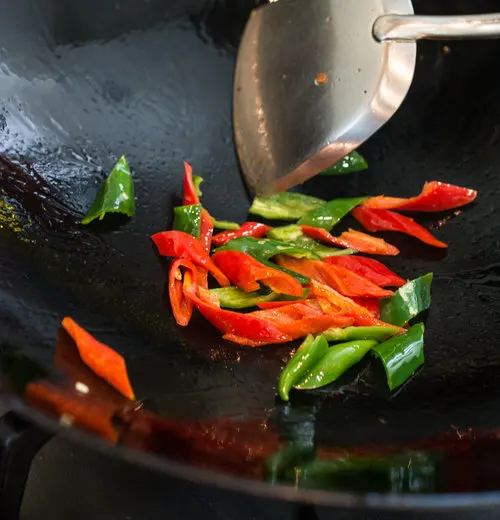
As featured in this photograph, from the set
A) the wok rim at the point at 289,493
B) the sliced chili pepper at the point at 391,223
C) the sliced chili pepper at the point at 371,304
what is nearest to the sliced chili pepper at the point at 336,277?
the sliced chili pepper at the point at 371,304

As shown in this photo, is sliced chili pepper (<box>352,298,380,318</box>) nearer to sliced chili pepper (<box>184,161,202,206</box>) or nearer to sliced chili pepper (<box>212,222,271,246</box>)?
sliced chili pepper (<box>212,222,271,246</box>)

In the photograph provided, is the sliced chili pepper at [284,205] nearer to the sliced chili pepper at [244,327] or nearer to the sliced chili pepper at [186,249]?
the sliced chili pepper at [186,249]

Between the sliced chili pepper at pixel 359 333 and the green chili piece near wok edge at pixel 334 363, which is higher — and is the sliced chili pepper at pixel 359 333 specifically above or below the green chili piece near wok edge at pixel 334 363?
above

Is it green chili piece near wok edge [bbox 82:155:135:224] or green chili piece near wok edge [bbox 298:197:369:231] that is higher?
green chili piece near wok edge [bbox 298:197:369:231]

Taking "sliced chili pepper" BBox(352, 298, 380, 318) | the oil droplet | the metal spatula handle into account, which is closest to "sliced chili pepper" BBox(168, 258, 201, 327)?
"sliced chili pepper" BBox(352, 298, 380, 318)

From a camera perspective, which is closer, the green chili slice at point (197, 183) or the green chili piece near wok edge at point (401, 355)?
the green chili piece near wok edge at point (401, 355)

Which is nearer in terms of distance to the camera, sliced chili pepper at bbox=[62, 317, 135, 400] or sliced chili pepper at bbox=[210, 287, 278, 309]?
sliced chili pepper at bbox=[62, 317, 135, 400]

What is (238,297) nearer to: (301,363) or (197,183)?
(301,363)
